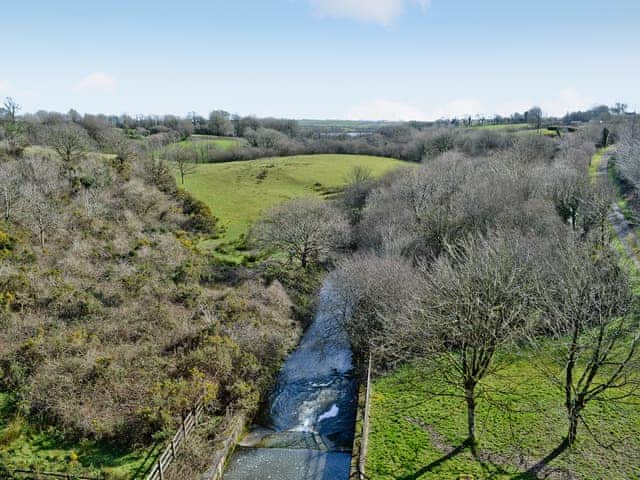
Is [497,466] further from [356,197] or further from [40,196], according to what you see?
[356,197]

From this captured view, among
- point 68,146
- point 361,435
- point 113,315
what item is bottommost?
point 361,435

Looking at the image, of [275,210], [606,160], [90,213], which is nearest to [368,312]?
[275,210]

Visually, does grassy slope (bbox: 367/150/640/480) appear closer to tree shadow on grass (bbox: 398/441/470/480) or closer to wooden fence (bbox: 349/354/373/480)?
tree shadow on grass (bbox: 398/441/470/480)

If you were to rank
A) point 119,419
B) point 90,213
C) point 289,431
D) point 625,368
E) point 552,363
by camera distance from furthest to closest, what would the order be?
point 90,213 < point 552,363 < point 289,431 < point 119,419 < point 625,368

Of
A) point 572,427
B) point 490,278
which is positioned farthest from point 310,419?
point 572,427

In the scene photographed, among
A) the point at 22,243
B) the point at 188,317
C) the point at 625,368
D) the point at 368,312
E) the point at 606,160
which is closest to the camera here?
the point at 625,368

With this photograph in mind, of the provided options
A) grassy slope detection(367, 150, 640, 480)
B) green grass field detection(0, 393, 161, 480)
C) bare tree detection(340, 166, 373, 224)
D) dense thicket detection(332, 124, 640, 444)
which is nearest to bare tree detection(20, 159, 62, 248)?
green grass field detection(0, 393, 161, 480)

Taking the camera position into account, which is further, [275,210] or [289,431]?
[275,210]

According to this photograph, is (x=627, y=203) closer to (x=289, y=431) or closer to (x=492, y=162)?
(x=492, y=162)
